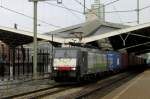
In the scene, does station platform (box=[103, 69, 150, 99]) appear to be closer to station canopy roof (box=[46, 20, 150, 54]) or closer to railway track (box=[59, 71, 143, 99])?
railway track (box=[59, 71, 143, 99])

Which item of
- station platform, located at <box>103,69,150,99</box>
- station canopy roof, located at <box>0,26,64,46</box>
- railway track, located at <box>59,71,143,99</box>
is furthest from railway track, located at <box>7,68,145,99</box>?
station canopy roof, located at <box>0,26,64,46</box>

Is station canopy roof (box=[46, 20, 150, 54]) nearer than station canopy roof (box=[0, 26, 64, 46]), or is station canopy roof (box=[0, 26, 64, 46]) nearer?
station canopy roof (box=[0, 26, 64, 46])

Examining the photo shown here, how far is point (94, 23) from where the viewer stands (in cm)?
8625

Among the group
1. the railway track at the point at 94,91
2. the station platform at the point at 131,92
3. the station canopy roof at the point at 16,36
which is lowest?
the railway track at the point at 94,91

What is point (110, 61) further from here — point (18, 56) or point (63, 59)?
point (63, 59)

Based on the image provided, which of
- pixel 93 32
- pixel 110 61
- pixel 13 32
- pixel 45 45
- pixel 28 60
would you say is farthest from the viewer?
pixel 93 32

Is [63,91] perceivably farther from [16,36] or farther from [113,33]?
[16,36]

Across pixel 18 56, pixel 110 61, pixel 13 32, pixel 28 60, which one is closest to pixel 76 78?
pixel 18 56

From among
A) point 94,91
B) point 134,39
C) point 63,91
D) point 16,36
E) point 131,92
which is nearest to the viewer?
point 131,92

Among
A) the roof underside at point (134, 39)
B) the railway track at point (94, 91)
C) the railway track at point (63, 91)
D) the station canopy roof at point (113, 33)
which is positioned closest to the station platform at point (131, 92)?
the railway track at point (94, 91)

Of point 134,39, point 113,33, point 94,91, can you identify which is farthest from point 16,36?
point 94,91

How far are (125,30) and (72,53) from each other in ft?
106

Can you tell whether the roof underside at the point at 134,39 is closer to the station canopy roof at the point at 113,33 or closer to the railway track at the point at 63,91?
the station canopy roof at the point at 113,33

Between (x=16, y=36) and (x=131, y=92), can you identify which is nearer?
(x=131, y=92)
